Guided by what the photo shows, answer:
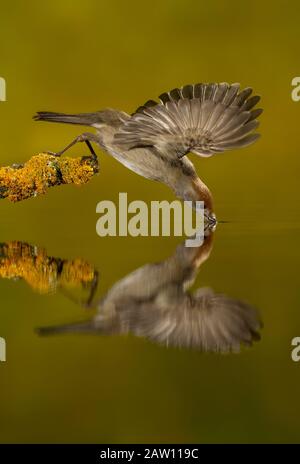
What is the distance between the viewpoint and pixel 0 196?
4148 mm

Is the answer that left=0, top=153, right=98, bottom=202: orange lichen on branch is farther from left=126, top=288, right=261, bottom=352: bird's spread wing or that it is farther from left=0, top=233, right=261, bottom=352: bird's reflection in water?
left=126, top=288, right=261, bottom=352: bird's spread wing

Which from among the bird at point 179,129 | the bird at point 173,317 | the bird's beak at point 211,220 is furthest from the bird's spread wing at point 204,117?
the bird at point 173,317

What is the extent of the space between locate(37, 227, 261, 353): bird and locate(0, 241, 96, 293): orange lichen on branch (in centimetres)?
21

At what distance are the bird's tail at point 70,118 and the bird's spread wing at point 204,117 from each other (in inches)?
12.8

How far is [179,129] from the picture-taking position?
372 cm

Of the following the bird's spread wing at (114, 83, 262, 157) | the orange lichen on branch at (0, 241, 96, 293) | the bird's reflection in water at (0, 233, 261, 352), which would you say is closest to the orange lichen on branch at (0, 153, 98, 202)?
the bird's spread wing at (114, 83, 262, 157)

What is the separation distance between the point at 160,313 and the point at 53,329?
335 mm

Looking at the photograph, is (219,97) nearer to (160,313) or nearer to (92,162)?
(92,162)

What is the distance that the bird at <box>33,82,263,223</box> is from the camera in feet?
11.6

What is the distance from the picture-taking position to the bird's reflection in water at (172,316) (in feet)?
6.94

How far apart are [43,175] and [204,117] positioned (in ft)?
3.23

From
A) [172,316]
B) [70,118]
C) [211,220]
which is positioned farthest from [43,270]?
[211,220]

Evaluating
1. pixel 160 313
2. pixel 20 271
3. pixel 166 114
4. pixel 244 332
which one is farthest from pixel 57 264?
pixel 244 332

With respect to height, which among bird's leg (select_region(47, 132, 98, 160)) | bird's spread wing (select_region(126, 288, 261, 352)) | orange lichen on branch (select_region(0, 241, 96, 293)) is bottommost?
bird's spread wing (select_region(126, 288, 261, 352))
